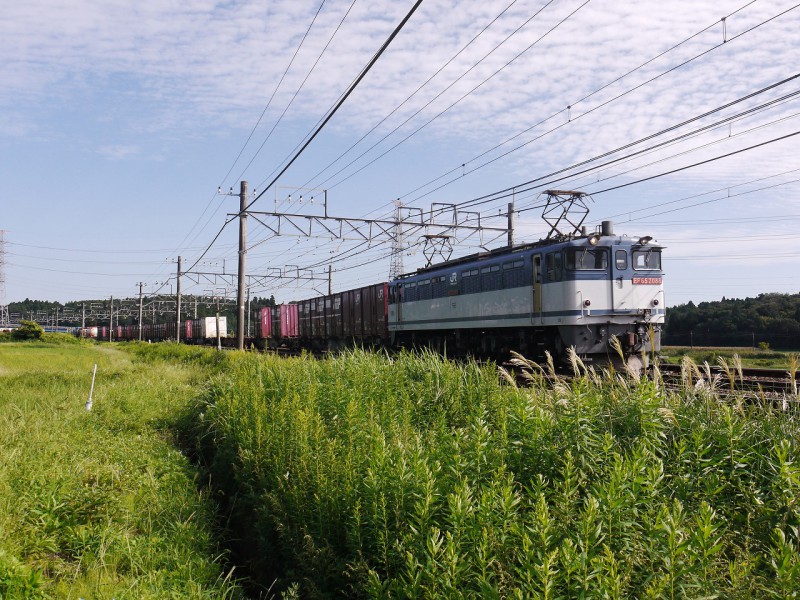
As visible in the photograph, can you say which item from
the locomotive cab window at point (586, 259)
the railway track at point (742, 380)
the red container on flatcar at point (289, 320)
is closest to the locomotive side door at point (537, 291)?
the locomotive cab window at point (586, 259)

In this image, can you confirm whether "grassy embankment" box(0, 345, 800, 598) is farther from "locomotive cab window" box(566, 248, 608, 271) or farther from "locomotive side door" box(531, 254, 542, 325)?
"locomotive side door" box(531, 254, 542, 325)

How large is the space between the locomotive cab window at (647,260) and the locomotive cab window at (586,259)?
1043mm

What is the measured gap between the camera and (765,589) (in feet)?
10.3

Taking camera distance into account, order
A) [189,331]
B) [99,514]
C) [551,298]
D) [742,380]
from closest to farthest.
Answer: [742,380], [99,514], [551,298], [189,331]

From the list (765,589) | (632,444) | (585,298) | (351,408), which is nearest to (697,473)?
(632,444)

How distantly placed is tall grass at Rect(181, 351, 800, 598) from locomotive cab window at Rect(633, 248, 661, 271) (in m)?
10.8

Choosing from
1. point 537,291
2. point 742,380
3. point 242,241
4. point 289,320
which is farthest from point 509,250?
point 289,320

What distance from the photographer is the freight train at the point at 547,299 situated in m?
16.1

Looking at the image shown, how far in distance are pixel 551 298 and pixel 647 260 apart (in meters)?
2.83

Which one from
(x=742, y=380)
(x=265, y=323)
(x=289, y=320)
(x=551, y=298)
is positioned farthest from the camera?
(x=265, y=323)

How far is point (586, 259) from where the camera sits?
16.2 metres

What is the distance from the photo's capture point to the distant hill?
31984 mm

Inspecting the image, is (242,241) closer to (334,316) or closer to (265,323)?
(334,316)

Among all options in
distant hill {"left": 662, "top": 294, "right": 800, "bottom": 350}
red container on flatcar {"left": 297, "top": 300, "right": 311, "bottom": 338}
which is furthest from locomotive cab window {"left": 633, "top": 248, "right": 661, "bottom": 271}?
red container on flatcar {"left": 297, "top": 300, "right": 311, "bottom": 338}
